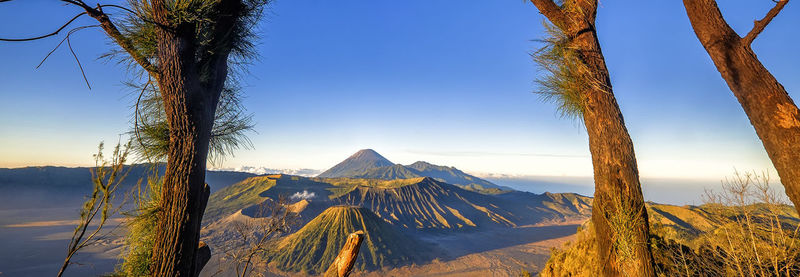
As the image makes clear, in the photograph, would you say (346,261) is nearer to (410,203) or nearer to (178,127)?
(178,127)

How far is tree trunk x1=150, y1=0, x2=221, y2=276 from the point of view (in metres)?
2.16

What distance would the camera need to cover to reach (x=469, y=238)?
188 ft

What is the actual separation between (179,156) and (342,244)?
37802 millimetres

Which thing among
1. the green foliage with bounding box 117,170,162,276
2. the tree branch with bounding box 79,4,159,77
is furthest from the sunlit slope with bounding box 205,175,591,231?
the tree branch with bounding box 79,4,159,77

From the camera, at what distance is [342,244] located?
3706 centimetres

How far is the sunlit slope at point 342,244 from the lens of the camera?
3571 centimetres

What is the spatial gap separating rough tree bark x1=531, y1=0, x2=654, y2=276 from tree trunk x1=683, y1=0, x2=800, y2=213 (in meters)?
0.73

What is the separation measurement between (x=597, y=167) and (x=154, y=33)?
4.03 m

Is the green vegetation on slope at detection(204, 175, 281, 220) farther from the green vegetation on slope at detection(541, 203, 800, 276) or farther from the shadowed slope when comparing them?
the green vegetation on slope at detection(541, 203, 800, 276)

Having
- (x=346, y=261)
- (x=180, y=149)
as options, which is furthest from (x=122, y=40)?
(x=346, y=261)

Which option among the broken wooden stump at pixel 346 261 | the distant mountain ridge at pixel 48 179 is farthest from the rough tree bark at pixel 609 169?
the distant mountain ridge at pixel 48 179

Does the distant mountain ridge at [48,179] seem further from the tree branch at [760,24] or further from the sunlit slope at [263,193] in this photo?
the tree branch at [760,24]

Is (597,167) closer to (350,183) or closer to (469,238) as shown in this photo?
(469,238)

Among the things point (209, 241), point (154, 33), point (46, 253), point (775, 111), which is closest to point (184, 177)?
point (154, 33)
